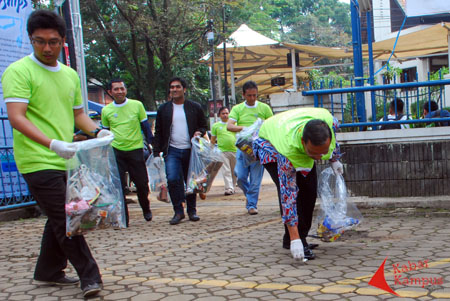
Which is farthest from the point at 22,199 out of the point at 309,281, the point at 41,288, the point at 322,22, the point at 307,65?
the point at 322,22

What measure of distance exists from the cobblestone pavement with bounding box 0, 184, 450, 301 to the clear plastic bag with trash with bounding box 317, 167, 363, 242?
0.20 m

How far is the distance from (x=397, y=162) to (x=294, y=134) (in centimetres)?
302

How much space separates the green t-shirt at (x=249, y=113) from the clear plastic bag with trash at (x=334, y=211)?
8.59 ft

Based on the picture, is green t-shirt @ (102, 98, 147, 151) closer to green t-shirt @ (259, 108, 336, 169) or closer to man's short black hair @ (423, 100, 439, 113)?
green t-shirt @ (259, 108, 336, 169)

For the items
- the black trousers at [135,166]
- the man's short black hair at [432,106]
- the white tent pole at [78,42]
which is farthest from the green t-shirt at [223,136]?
the man's short black hair at [432,106]

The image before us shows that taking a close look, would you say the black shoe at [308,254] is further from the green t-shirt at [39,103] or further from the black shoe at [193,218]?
the black shoe at [193,218]

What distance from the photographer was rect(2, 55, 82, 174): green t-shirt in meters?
3.50

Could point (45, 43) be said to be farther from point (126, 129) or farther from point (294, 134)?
point (126, 129)

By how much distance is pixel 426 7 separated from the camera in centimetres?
996

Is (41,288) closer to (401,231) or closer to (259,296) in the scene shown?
(259,296)

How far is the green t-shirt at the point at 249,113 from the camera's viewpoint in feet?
23.9

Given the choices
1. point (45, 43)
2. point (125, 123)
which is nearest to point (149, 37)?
point (125, 123)

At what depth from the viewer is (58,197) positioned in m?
3.58

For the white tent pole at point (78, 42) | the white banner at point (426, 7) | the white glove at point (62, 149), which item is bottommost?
the white glove at point (62, 149)
